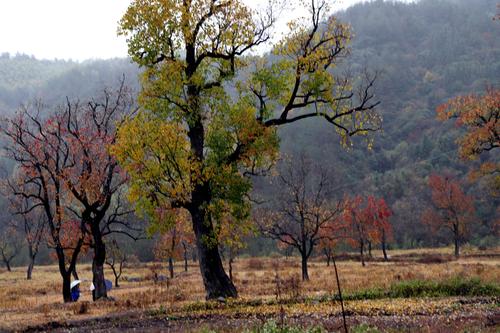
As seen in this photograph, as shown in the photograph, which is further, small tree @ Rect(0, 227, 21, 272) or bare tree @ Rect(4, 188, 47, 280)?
small tree @ Rect(0, 227, 21, 272)

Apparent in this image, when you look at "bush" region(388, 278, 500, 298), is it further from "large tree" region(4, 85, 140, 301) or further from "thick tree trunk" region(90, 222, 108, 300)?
"thick tree trunk" region(90, 222, 108, 300)

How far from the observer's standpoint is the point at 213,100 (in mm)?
22125

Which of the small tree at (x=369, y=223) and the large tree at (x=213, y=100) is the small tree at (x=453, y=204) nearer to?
the small tree at (x=369, y=223)

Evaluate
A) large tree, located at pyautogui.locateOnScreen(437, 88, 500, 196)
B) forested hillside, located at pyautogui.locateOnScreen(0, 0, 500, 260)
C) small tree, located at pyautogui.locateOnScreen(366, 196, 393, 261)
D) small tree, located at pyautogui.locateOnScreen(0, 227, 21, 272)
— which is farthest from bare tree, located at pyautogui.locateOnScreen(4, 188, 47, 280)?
small tree, located at pyautogui.locateOnScreen(366, 196, 393, 261)

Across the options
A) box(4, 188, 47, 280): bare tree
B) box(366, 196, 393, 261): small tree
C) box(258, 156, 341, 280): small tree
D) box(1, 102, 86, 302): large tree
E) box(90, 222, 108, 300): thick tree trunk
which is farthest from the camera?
box(366, 196, 393, 261): small tree

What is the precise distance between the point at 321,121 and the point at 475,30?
93024mm

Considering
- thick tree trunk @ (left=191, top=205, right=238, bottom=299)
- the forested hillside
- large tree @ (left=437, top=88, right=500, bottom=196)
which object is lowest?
thick tree trunk @ (left=191, top=205, right=238, bottom=299)

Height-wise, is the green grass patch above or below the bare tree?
below

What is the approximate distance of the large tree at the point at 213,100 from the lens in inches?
823

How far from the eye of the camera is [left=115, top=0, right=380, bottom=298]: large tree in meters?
20.9

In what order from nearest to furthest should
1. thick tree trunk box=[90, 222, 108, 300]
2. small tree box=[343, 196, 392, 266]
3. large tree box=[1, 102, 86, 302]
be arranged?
large tree box=[1, 102, 86, 302], thick tree trunk box=[90, 222, 108, 300], small tree box=[343, 196, 392, 266]

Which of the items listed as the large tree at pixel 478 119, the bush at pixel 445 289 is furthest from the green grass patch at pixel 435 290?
the large tree at pixel 478 119

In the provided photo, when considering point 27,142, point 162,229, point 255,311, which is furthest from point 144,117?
point 27,142

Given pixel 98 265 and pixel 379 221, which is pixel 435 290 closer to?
pixel 98 265
